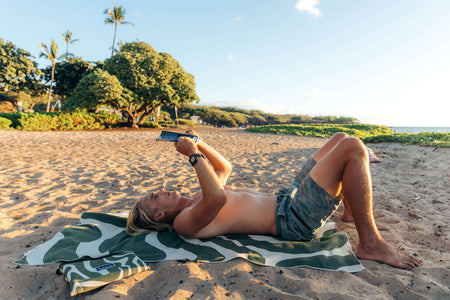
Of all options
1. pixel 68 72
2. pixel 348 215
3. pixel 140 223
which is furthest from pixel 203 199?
pixel 68 72


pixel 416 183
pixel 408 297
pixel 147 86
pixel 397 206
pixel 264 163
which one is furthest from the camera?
pixel 147 86

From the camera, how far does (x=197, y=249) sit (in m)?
2.12

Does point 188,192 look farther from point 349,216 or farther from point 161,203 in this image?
point 349,216

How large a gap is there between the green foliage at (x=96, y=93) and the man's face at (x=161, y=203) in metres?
15.4

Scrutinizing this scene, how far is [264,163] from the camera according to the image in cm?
632

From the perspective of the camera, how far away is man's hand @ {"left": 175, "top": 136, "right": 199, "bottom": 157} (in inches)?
79.8

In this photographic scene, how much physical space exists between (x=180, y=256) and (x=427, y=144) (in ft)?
26.3

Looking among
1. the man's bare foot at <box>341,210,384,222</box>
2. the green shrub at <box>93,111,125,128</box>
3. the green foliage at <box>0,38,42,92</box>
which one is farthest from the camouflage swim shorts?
the green foliage at <box>0,38,42,92</box>

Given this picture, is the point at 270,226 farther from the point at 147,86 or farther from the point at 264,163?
the point at 147,86

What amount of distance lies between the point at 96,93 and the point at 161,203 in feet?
52.3

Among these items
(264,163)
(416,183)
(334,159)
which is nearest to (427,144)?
(416,183)

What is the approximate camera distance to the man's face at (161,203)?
2229 mm

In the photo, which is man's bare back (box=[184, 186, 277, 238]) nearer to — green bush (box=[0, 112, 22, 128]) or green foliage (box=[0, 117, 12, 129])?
green foliage (box=[0, 117, 12, 129])

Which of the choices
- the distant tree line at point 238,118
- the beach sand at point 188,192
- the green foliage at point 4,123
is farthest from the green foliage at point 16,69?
the beach sand at point 188,192
